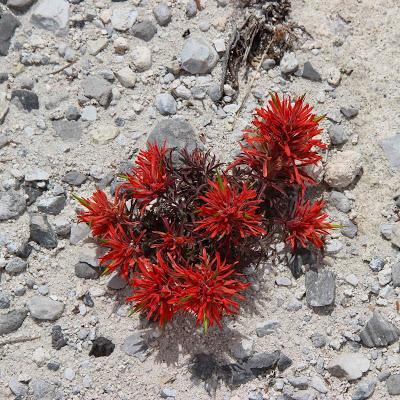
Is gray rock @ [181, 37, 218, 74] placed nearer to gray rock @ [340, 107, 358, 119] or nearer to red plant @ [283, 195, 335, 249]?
gray rock @ [340, 107, 358, 119]

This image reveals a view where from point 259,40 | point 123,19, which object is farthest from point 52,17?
point 259,40

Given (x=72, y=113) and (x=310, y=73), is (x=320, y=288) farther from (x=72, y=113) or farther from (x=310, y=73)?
(x=72, y=113)

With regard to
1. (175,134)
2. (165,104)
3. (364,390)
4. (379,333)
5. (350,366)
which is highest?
(165,104)

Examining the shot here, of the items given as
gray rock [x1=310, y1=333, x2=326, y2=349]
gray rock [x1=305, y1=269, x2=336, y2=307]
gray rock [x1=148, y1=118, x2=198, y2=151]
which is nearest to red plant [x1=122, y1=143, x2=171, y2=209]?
gray rock [x1=148, y1=118, x2=198, y2=151]

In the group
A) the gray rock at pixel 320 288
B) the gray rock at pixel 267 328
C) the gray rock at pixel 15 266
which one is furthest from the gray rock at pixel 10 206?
the gray rock at pixel 320 288

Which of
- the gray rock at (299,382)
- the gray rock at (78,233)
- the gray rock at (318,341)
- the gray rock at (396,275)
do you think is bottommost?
the gray rock at (299,382)

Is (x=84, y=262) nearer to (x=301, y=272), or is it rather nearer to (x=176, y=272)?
(x=176, y=272)

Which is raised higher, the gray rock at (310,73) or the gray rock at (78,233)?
the gray rock at (310,73)

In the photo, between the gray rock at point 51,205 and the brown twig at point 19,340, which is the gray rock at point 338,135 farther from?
the brown twig at point 19,340
